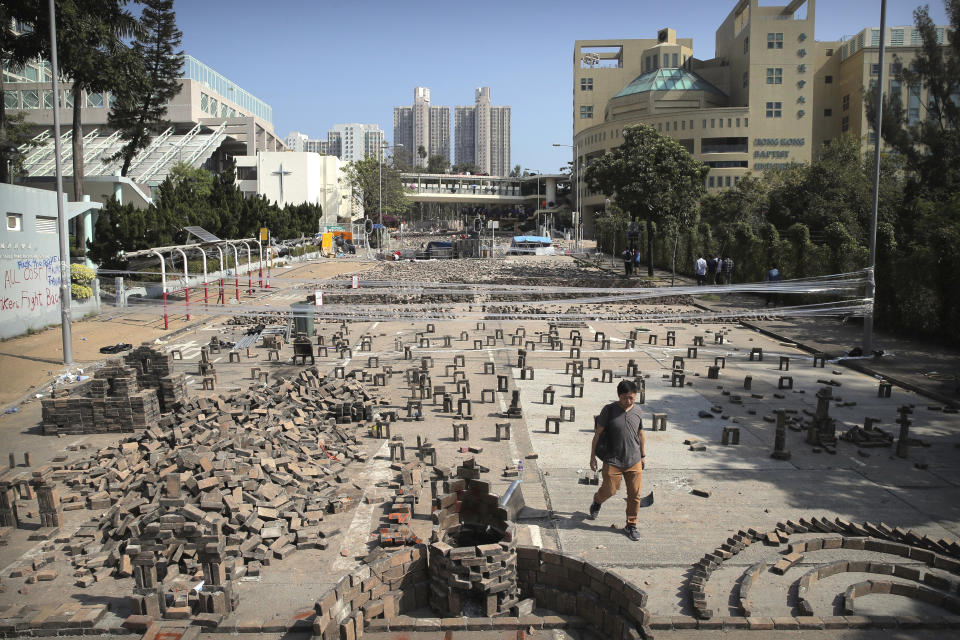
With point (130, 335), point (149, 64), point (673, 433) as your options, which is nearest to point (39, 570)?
point (673, 433)

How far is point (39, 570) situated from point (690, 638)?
6.83 meters

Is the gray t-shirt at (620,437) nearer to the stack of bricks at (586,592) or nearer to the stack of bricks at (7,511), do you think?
the stack of bricks at (586,592)

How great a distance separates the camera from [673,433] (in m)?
12.1

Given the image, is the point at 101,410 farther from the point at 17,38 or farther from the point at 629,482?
the point at 17,38

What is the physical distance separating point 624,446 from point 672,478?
261 cm

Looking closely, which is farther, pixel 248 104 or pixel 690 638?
pixel 248 104

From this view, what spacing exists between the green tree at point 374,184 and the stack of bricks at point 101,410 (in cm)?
7514

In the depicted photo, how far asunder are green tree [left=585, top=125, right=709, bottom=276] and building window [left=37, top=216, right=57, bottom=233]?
27.5 m

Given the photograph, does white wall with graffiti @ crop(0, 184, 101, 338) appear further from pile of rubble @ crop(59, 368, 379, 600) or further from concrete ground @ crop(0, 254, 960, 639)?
pile of rubble @ crop(59, 368, 379, 600)

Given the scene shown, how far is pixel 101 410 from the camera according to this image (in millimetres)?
12578

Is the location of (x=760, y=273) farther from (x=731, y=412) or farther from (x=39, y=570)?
(x=39, y=570)

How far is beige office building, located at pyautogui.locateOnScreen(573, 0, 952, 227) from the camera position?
263 feet

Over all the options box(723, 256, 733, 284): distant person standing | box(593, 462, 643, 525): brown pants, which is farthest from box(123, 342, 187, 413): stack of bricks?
box(723, 256, 733, 284): distant person standing

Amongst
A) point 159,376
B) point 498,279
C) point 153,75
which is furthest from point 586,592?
point 153,75
